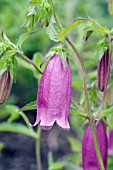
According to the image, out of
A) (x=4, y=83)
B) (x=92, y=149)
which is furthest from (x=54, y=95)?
(x=92, y=149)

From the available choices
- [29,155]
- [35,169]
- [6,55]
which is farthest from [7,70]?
[29,155]

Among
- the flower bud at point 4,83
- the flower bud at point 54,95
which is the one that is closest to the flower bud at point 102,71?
the flower bud at point 54,95

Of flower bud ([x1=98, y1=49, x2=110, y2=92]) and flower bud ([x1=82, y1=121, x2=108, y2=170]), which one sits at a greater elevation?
flower bud ([x1=98, y1=49, x2=110, y2=92])

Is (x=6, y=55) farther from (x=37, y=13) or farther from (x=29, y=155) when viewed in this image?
(x=29, y=155)

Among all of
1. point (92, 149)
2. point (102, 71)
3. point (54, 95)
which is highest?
point (102, 71)

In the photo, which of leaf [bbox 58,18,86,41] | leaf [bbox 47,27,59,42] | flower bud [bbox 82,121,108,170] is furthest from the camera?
flower bud [bbox 82,121,108,170]

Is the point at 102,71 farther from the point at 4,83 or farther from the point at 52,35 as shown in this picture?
the point at 4,83

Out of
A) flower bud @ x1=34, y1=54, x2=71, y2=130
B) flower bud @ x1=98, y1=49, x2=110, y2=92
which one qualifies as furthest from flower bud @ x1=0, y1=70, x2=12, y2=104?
flower bud @ x1=98, y1=49, x2=110, y2=92

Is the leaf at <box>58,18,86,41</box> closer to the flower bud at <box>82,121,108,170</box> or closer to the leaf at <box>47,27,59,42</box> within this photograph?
the leaf at <box>47,27,59,42</box>

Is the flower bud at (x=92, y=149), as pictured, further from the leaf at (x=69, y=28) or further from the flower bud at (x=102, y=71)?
the leaf at (x=69, y=28)

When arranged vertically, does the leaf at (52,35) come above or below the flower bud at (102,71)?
above
